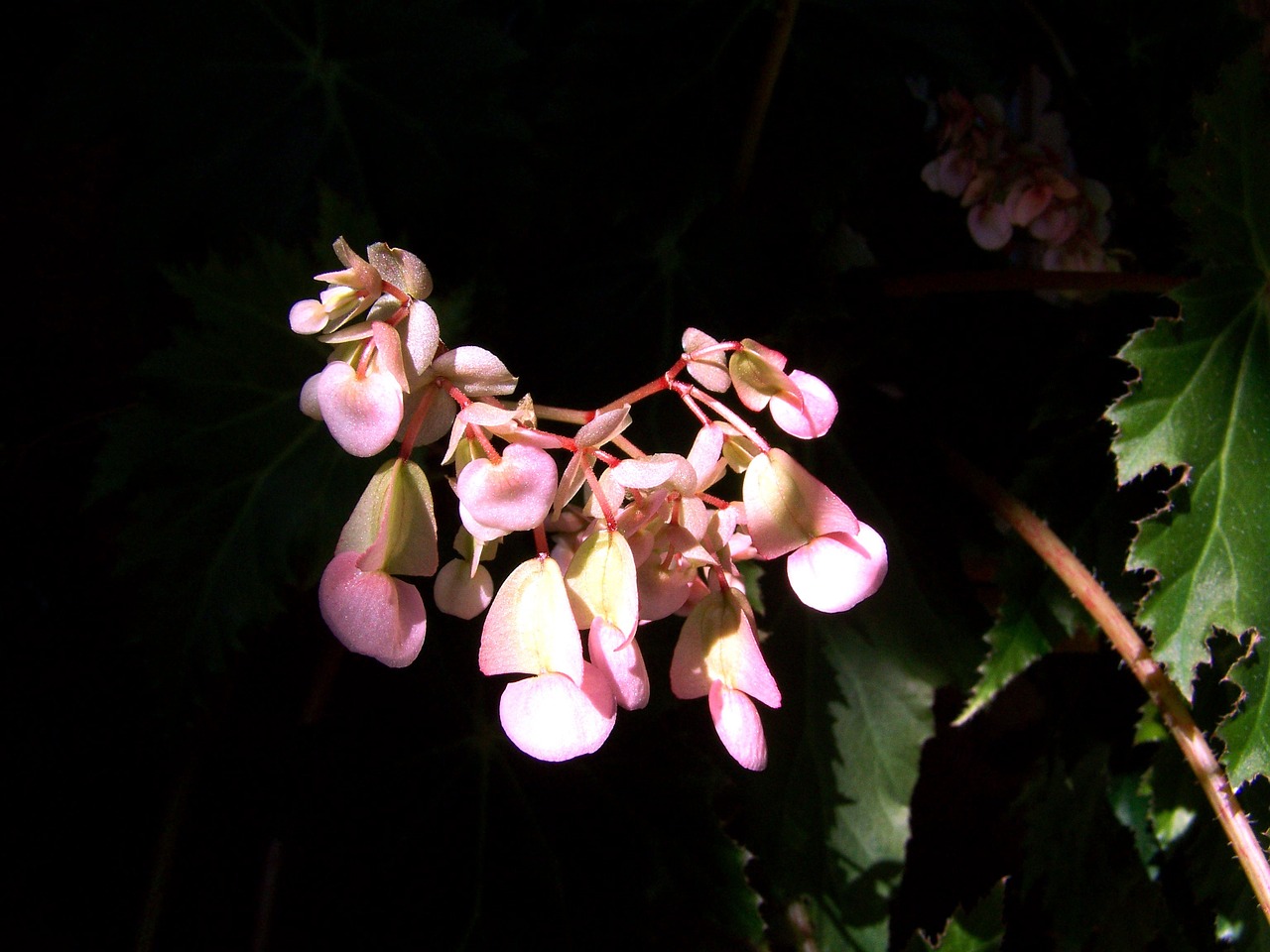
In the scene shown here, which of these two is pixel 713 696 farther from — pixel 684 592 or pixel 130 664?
pixel 130 664

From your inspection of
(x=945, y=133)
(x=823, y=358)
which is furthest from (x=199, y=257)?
(x=945, y=133)

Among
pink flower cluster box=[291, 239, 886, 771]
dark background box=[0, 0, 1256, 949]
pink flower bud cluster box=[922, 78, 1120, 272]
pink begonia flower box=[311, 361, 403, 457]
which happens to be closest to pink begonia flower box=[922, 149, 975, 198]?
pink flower bud cluster box=[922, 78, 1120, 272]

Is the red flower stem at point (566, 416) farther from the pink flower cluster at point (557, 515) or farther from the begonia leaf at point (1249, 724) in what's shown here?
the begonia leaf at point (1249, 724)

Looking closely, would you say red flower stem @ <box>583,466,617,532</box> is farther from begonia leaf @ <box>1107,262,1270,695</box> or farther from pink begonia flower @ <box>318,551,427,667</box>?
begonia leaf @ <box>1107,262,1270,695</box>

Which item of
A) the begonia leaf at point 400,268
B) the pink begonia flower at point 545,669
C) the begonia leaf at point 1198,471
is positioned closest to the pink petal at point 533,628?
the pink begonia flower at point 545,669

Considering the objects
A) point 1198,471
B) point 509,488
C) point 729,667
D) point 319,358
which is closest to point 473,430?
point 509,488
